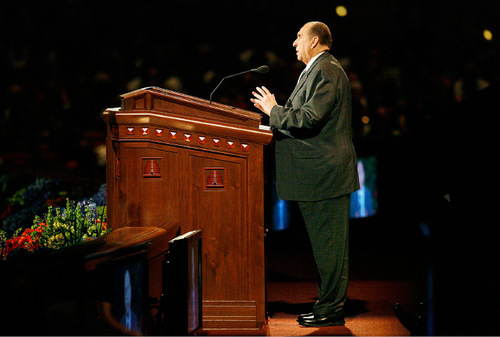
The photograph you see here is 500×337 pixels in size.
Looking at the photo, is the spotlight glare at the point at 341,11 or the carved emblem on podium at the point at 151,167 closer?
the carved emblem on podium at the point at 151,167

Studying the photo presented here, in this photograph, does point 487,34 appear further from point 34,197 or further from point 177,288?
point 177,288

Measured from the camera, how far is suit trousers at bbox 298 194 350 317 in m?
2.56

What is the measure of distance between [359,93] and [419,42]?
30.2 inches

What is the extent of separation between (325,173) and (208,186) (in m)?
0.48

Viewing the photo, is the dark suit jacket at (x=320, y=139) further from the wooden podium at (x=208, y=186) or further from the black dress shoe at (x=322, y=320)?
the black dress shoe at (x=322, y=320)

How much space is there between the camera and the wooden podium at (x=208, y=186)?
8.32 ft

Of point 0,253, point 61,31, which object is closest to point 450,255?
point 0,253

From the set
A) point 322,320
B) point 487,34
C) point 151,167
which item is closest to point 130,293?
point 151,167

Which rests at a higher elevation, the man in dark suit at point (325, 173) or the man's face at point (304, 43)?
the man's face at point (304, 43)

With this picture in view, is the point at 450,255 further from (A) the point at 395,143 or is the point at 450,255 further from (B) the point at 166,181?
(A) the point at 395,143

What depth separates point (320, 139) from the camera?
2570 millimetres

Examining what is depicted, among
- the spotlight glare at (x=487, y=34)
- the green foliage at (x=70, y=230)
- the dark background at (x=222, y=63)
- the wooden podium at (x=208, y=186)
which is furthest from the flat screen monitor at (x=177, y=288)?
the spotlight glare at (x=487, y=34)

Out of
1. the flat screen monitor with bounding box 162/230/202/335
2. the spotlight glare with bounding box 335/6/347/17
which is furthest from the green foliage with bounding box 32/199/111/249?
the spotlight glare with bounding box 335/6/347/17

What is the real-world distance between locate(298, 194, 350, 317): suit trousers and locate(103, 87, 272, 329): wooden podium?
0.23 m
